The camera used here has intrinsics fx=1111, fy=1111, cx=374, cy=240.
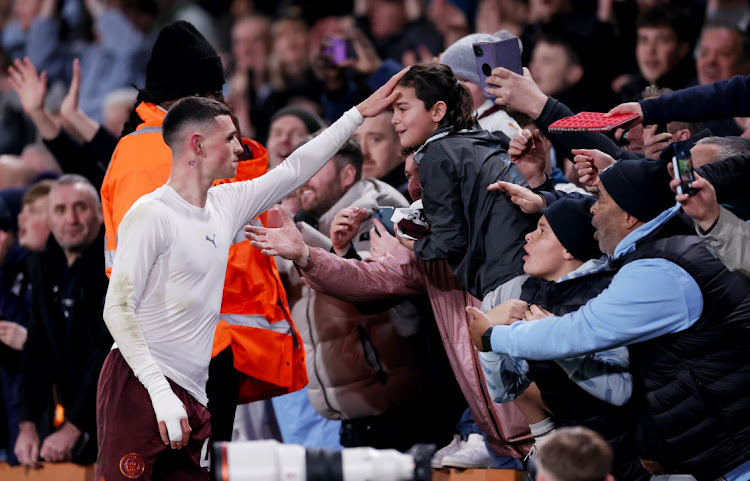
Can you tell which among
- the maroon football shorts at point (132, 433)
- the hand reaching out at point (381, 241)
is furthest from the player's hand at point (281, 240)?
the maroon football shorts at point (132, 433)

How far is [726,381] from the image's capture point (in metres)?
3.64

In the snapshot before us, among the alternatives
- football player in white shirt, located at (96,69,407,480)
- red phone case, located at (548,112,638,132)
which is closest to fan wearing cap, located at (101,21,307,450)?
A: football player in white shirt, located at (96,69,407,480)

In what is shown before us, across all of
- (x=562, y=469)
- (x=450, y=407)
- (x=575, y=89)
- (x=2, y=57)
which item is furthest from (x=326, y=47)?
(x=2, y=57)

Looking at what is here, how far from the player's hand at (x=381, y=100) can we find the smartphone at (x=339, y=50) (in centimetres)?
245

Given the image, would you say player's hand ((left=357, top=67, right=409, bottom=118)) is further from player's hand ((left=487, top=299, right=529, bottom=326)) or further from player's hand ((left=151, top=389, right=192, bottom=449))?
player's hand ((left=151, top=389, right=192, bottom=449))

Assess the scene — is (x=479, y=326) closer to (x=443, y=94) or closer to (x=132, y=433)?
(x=443, y=94)

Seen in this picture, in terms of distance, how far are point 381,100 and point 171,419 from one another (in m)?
1.65

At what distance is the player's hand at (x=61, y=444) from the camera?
5.88 m

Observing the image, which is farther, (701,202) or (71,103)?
(71,103)

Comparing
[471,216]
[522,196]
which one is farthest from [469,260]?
[522,196]

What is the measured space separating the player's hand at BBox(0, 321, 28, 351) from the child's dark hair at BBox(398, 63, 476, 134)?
3.14 meters

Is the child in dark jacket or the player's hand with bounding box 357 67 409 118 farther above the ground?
the player's hand with bounding box 357 67 409 118

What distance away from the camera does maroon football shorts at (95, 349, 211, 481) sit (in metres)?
3.82

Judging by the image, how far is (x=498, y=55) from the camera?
180 inches
